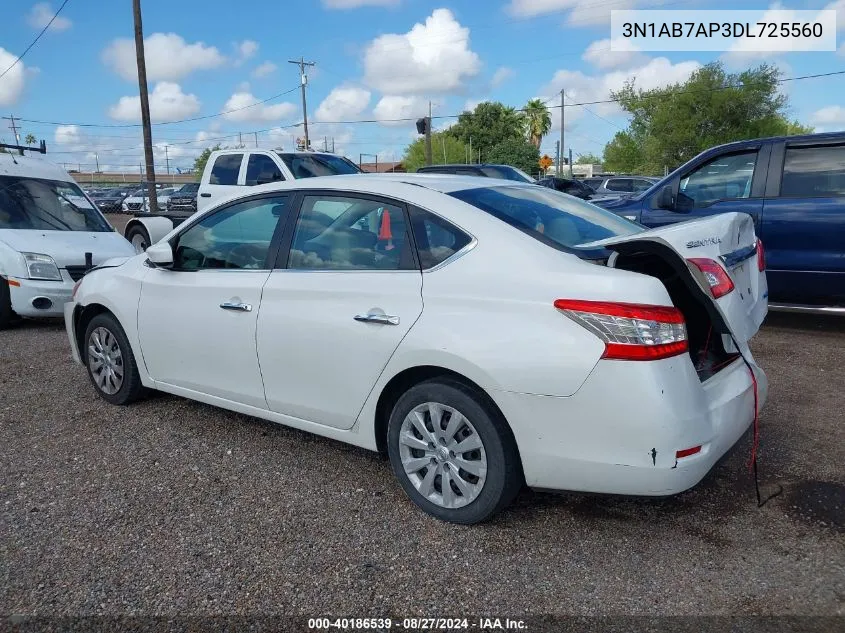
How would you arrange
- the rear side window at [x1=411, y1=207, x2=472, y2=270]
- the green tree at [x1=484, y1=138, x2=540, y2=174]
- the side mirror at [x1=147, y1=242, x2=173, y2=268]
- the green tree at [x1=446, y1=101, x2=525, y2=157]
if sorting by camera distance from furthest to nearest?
the green tree at [x1=446, y1=101, x2=525, y2=157] < the green tree at [x1=484, y1=138, x2=540, y2=174] < the side mirror at [x1=147, y1=242, x2=173, y2=268] < the rear side window at [x1=411, y1=207, x2=472, y2=270]

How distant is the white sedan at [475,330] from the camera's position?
106 inches

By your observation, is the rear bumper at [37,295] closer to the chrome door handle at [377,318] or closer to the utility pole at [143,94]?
the chrome door handle at [377,318]

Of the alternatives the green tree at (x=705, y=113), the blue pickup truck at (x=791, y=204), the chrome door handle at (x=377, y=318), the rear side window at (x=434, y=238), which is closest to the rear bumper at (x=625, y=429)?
the chrome door handle at (x=377, y=318)

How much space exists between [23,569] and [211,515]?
0.78 metres

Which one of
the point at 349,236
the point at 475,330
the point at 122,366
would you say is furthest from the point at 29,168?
the point at 475,330

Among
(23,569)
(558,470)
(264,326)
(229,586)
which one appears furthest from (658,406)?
(23,569)

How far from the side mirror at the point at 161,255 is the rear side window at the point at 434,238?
171cm

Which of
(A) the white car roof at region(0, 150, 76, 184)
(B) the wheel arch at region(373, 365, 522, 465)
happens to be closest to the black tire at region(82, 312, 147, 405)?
(B) the wheel arch at region(373, 365, 522, 465)

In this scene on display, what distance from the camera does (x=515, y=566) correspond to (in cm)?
284

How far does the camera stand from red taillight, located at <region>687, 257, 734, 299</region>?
114 inches

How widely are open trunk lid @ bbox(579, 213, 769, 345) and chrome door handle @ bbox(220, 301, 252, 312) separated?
177cm

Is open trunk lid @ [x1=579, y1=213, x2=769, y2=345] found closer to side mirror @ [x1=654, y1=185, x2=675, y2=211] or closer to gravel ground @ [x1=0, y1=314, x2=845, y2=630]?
gravel ground @ [x1=0, y1=314, x2=845, y2=630]

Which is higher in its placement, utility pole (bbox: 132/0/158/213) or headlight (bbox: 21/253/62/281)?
utility pole (bbox: 132/0/158/213)

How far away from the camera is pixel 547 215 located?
11.4 ft
